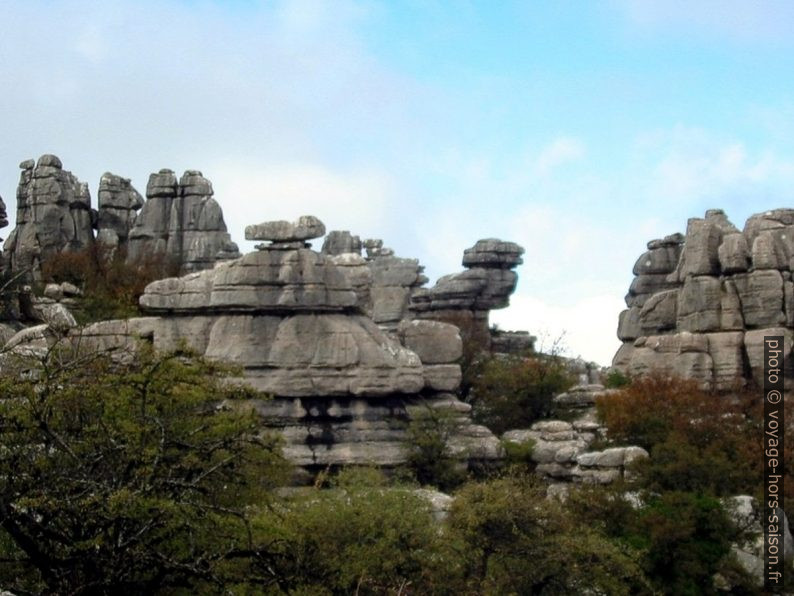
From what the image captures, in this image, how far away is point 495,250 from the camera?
2324 inches

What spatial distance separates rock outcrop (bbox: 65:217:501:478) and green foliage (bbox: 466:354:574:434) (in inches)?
199

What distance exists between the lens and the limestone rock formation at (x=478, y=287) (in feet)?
190

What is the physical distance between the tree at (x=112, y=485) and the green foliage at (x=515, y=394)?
76.0 feet

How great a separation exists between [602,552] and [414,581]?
11.7ft

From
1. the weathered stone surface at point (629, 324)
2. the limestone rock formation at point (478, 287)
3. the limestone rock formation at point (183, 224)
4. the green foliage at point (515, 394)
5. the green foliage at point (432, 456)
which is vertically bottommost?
the green foliage at point (432, 456)

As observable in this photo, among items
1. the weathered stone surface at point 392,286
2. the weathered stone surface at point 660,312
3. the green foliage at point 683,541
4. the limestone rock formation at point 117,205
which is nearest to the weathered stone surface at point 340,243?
the weathered stone surface at point 392,286

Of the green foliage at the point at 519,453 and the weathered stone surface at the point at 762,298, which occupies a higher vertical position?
the weathered stone surface at the point at 762,298

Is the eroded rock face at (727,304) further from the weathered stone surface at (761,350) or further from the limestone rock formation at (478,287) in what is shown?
the limestone rock formation at (478,287)

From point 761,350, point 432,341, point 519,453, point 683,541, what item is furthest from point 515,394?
point 683,541

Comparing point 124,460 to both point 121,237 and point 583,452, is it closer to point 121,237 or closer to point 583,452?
point 583,452

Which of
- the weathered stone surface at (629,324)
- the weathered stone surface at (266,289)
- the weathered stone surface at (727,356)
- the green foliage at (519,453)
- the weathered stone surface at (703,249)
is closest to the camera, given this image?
the weathered stone surface at (266,289)

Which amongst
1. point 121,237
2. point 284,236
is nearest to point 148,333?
point 284,236

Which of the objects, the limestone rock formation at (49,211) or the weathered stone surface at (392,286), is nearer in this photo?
the weathered stone surface at (392,286)

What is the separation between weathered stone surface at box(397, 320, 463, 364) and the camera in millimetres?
41969
